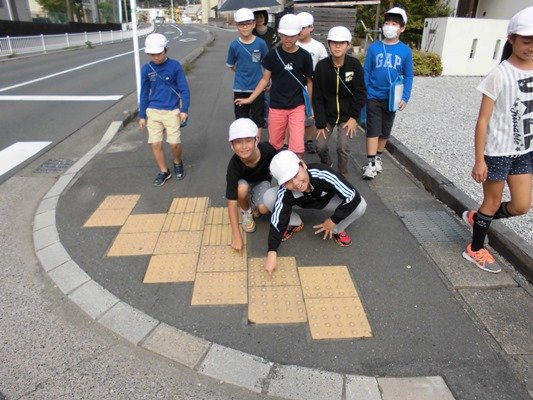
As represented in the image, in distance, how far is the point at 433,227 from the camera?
3814 mm

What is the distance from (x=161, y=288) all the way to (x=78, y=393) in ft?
3.06

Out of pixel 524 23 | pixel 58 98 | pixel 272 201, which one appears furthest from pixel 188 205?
pixel 58 98

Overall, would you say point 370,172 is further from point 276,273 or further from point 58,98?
point 58,98

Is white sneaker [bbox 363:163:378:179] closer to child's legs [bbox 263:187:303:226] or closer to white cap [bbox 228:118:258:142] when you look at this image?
child's legs [bbox 263:187:303:226]

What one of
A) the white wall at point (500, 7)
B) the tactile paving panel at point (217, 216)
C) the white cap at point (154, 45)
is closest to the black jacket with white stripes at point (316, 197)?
the tactile paving panel at point (217, 216)

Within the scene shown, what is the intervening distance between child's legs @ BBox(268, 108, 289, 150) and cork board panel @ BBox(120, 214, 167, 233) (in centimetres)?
150

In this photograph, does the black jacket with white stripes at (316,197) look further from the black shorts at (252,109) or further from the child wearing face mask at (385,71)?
the black shorts at (252,109)

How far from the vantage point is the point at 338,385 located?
Result: 219 cm

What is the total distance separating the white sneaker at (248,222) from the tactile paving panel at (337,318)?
108 cm

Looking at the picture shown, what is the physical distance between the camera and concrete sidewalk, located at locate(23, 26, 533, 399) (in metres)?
2.24

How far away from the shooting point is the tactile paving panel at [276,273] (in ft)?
9.91

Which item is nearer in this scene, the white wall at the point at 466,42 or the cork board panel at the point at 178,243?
the cork board panel at the point at 178,243

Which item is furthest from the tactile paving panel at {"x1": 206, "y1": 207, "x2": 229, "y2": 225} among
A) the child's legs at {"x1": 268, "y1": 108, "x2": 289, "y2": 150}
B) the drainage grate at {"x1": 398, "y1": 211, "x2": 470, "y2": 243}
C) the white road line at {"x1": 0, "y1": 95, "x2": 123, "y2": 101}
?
the white road line at {"x1": 0, "y1": 95, "x2": 123, "y2": 101}

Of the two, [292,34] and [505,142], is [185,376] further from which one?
[292,34]
